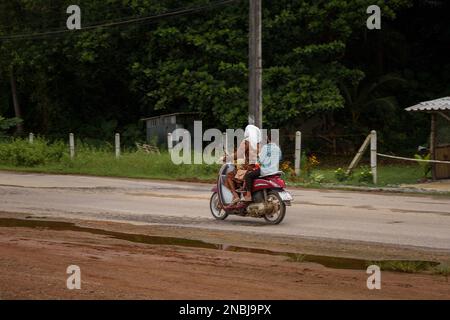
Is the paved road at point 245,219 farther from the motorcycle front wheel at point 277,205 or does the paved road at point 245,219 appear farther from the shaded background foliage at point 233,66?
the shaded background foliage at point 233,66

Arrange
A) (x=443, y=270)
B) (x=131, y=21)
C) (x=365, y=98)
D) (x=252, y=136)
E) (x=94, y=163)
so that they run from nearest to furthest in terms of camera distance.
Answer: (x=443, y=270) < (x=252, y=136) < (x=94, y=163) < (x=365, y=98) < (x=131, y=21)

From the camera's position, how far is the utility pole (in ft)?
78.2

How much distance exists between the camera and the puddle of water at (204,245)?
1072 centimetres

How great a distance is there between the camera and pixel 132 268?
33.0ft

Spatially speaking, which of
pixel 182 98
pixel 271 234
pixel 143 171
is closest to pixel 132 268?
pixel 271 234

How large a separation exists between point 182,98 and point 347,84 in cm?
739

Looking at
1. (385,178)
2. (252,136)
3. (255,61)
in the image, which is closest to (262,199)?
(252,136)

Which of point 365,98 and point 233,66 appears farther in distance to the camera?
point 365,98

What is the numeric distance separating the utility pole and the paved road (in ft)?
9.25

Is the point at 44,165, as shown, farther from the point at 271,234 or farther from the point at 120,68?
the point at 271,234

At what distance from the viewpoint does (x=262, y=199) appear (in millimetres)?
14531

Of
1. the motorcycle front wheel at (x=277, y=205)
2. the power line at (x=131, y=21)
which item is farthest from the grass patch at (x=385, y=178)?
the power line at (x=131, y=21)

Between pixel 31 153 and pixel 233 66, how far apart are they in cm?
853

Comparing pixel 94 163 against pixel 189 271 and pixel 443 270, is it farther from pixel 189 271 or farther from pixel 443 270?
pixel 443 270
